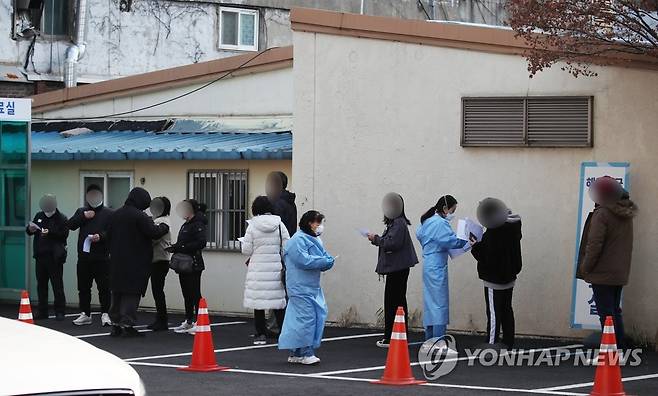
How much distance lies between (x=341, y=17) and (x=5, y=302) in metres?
7.83

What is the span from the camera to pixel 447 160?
Answer: 51.2ft

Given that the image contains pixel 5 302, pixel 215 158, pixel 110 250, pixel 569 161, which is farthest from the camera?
pixel 5 302

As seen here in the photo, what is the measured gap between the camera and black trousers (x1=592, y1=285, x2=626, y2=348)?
42.3 ft

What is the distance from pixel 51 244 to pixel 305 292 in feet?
19.6

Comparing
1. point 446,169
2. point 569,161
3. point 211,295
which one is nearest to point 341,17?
point 446,169

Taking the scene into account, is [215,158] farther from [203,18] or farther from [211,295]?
[203,18]

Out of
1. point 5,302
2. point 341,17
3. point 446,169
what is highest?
point 341,17

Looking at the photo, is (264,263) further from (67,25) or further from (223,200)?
(67,25)

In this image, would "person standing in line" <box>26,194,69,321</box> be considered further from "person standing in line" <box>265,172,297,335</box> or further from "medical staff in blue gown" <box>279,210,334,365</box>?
"medical staff in blue gown" <box>279,210,334,365</box>

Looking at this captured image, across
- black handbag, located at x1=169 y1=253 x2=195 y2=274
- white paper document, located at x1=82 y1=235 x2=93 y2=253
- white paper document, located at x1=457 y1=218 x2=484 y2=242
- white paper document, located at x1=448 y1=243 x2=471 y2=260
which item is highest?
white paper document, located at x1=457 y1=218 x2=484 y2=242

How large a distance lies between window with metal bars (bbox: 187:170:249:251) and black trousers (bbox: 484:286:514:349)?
211 inches

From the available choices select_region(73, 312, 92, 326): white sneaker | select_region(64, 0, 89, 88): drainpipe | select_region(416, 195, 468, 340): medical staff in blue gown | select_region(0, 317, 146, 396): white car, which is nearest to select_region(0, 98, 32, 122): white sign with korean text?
select_region(73, 312, 92, 326): white sneaker

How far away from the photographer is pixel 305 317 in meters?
13.0

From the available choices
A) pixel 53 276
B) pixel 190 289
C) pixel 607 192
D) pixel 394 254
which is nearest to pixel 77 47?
pixel 53 276
